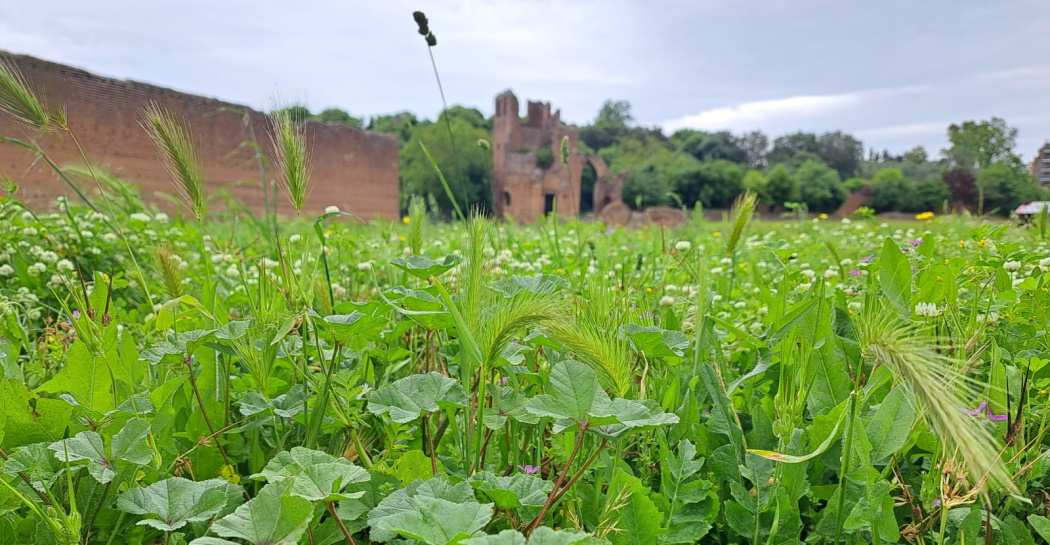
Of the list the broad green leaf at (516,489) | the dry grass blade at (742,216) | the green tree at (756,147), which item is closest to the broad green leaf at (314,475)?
the broad green leaf at (516,489)

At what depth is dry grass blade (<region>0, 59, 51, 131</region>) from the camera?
937 mm

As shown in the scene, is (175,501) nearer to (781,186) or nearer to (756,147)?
(781,186)

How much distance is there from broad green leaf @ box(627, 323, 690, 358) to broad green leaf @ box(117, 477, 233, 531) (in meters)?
0.51

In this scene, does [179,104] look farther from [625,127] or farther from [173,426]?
[625,127]

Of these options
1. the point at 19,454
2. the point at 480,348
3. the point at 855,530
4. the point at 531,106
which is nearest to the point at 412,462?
the point at 480,348

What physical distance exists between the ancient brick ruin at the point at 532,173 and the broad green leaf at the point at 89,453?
2349cm

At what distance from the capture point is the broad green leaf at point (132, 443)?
65cm

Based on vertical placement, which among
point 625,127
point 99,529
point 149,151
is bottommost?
point 99,529

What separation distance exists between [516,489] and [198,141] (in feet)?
29.0

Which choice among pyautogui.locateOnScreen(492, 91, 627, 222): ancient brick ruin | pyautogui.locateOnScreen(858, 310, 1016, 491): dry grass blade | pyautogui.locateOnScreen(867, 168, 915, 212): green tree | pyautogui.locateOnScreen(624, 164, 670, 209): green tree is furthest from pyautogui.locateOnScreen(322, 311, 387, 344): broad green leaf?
pyautogui.locateOnScreen(867, 168, 915, 212): green tree

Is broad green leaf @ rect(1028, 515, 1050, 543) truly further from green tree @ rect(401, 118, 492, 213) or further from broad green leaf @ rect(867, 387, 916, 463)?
green tree @ rect(401, 118, 492, 213)

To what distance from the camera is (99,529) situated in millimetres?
738

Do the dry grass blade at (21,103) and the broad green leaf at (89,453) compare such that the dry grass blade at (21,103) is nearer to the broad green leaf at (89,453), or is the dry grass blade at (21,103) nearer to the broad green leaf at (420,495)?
the broad green leaf at (89,453)

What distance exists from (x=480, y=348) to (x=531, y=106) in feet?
131
